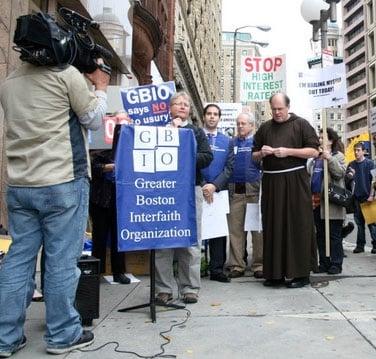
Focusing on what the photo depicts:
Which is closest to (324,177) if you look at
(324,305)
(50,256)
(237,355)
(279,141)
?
(279,141)

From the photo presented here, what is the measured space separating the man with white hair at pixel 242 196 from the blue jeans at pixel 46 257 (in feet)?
10.7

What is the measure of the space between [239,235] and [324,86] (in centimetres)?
235

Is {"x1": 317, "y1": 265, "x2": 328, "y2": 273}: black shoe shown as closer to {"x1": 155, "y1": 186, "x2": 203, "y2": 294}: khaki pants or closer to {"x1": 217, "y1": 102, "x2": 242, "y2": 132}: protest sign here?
{"x1": 155, "y1": 186, "x2": 203, "y2": 294}: khaki pants

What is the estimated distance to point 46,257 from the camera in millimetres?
3455

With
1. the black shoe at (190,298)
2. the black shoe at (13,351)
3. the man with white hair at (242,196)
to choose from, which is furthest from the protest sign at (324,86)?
the black shoe at (13,351)

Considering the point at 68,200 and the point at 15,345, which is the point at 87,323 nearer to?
the point at 15,345

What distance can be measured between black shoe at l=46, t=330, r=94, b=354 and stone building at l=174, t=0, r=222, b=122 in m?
29.3

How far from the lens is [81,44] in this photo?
3.59 meters

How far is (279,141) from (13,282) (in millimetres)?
3354

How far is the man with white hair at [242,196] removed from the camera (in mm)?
6484

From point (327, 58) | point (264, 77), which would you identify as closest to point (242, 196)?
point (327, 58)

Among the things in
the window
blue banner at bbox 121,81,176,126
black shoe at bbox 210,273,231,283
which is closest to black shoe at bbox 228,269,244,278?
black shoe at bbox 210,273,231,283

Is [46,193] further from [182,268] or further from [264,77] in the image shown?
[264,77]

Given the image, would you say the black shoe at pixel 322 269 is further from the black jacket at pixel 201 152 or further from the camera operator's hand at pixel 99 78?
the camera operator's hand at pixel 99 78
